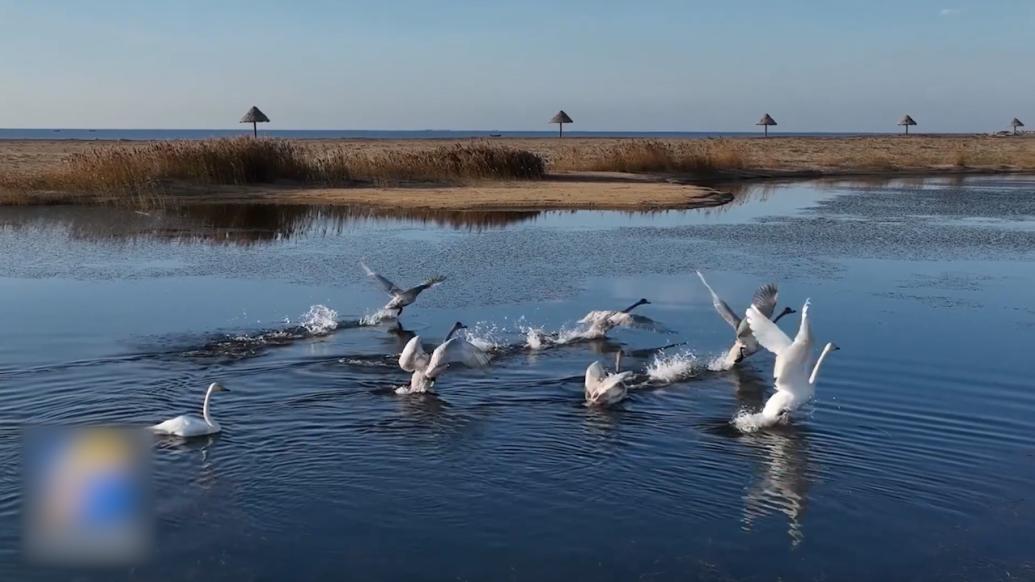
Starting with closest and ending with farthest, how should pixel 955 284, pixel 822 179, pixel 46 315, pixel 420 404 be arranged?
pixel 420 404 → pixel 46 315 → pixel 955 284 → pixel 822 179

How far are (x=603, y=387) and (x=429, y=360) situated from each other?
1845mm

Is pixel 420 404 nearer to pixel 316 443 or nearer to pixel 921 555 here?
pixel 316 443

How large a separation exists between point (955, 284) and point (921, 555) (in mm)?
10768

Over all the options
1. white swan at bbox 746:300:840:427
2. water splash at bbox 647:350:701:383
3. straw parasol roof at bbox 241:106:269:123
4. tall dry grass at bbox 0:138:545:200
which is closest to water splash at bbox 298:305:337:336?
water splash at bbox 647:350:701:383

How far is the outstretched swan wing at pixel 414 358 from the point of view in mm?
11211

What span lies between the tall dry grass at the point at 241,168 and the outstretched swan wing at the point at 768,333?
23.0 meters

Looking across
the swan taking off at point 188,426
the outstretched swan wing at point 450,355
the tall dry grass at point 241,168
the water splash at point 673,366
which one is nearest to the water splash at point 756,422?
the water splash at point 673,366

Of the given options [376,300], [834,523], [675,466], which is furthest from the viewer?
[376,300]

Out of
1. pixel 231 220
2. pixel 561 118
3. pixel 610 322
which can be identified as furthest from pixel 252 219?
pixel 561 118

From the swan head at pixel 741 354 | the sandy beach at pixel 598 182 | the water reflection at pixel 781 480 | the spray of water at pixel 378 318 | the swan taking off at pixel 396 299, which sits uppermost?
the sandy beach at pixel 598 182

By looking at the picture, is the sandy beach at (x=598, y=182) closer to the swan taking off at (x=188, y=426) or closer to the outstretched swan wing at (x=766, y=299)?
the outstretched swan wing at (x=766, y=299)

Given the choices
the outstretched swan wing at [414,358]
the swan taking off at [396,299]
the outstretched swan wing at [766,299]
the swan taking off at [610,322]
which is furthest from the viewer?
the swan taking off at [396,299]

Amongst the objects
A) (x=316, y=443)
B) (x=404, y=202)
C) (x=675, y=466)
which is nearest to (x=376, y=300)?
(x=316, y=443)

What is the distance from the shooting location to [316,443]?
31.0 ft
